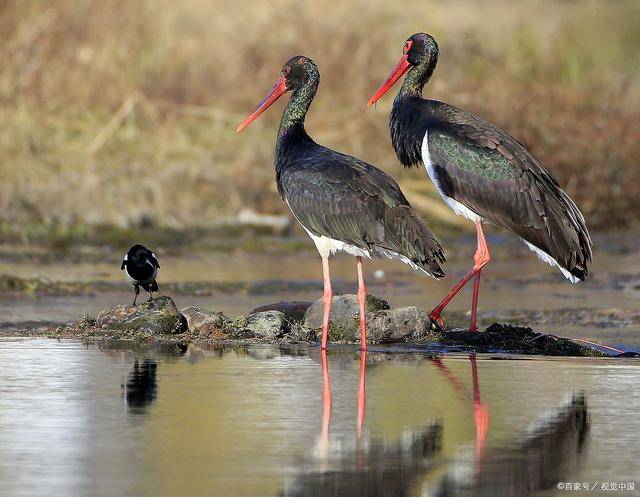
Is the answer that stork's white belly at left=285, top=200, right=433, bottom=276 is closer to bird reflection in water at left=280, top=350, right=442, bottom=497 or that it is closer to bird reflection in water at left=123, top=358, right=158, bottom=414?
bird reflection in water at left=123, top=358, right=158, bottom=414

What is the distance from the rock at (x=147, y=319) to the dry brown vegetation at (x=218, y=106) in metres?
6.97

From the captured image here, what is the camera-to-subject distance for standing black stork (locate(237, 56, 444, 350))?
9352 millimetres

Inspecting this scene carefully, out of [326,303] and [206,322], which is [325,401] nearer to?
[326,303]

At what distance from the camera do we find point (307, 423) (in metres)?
6.69

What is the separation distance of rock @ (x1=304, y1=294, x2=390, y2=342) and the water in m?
0.92

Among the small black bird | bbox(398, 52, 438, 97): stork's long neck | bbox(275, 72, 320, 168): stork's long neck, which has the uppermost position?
bbox(398, 52, 438, 97): stork's long neck

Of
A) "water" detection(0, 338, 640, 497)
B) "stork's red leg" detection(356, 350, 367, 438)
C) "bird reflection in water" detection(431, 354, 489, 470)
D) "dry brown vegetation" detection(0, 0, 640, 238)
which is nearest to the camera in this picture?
"water" detection(0, 338, 640, 497)

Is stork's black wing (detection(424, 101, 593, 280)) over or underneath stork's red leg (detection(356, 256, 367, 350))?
over

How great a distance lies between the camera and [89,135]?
1883 centimetres

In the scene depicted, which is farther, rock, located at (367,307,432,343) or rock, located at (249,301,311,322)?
rock, located at (249,301,311,322)

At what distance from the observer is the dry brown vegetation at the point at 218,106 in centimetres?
1792

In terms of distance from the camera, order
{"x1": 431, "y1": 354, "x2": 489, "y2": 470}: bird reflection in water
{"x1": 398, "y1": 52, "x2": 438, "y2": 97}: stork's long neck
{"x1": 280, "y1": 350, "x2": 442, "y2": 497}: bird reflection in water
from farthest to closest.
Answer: {"x1": 398, "y1": 52, "x2": 438, "y2": 97}: stork's long neck
{"x1": 431, "y1": 354, "x2": 489, "y2": 470}: bird reflection in water
{"x1": 280, "y1": 350, "x2": 442, "y2": 497}: bird reflection in water

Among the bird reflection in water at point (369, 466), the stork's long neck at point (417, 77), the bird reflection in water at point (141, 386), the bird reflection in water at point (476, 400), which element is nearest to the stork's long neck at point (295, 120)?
the stork's long neck at point (417, 77)

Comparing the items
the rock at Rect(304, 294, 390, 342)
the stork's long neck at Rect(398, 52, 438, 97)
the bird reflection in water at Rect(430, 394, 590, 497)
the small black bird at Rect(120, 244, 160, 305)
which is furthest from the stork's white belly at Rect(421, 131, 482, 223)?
the bird reflection in water at Rect(430, 394, 590, 497)
